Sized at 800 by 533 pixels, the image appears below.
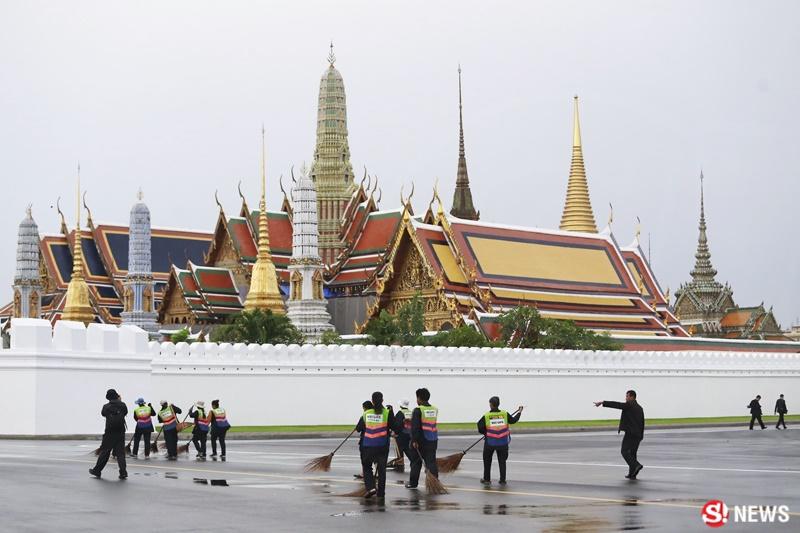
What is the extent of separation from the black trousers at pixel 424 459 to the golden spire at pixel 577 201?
5238 cm

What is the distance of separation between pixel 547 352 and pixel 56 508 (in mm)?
27111

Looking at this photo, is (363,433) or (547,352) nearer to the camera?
(363,433)

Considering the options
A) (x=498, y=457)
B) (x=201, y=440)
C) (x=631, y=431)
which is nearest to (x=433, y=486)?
(x=498, y=457)

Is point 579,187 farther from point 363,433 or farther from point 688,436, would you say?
point 363,433

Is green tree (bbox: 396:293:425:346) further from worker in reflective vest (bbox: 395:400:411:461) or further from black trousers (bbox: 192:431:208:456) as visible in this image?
worker in reflective vest (bbox: 395:400:411:461)

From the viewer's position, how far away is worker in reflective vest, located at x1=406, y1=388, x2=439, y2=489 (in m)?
15.4

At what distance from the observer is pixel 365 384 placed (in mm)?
35000

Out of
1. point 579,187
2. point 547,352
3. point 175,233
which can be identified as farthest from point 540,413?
point 175,233

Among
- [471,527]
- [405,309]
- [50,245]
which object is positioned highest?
[50,245]

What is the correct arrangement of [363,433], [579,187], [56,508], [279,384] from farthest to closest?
[579,187], [279,384], [363,433], [56,508]

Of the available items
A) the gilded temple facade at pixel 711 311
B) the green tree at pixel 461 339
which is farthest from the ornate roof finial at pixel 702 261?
the green tree at pixel 461 339

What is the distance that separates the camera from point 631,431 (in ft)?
56.5

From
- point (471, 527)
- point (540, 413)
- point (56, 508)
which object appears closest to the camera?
point (471, 527)

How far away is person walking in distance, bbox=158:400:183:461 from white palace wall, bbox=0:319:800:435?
622 cm
